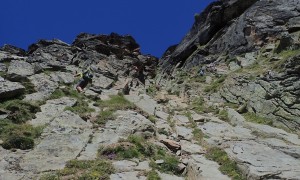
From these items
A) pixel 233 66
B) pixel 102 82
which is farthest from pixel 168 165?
pixel 233 66

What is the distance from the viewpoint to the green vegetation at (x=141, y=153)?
16266 millimetres

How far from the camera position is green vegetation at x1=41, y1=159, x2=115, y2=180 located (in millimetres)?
14084

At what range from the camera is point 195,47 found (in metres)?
62.8

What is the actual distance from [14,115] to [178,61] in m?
45.8

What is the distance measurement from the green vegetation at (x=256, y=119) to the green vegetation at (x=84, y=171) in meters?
14.6

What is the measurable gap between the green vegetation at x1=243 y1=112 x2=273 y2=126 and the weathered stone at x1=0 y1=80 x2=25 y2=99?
52.5ft

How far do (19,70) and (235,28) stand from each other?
30.7 m

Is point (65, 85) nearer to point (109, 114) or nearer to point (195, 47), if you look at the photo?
point (109, 114)

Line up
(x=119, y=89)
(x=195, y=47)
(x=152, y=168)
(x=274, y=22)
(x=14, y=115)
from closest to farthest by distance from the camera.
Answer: (x=152, y=168), (x=14, y=115), (x=119, y=89), (x=274, y=22), (x=195, y=47)

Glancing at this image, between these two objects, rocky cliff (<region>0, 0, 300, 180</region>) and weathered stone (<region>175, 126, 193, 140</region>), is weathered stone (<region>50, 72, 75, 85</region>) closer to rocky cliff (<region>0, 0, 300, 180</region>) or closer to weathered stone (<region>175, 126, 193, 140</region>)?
rocky cliff (<region>0, 0, 300, 180</region>)

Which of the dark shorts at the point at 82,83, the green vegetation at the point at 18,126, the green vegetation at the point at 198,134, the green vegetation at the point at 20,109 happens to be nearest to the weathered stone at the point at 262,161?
the green vegetation at the point at 198,134

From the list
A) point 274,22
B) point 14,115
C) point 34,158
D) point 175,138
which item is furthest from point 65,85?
point 274,22

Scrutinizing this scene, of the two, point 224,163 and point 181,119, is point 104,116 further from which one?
point 224,163

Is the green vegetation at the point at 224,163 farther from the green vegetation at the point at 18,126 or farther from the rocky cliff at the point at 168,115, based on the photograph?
the green vegetation at the point at 18,126
